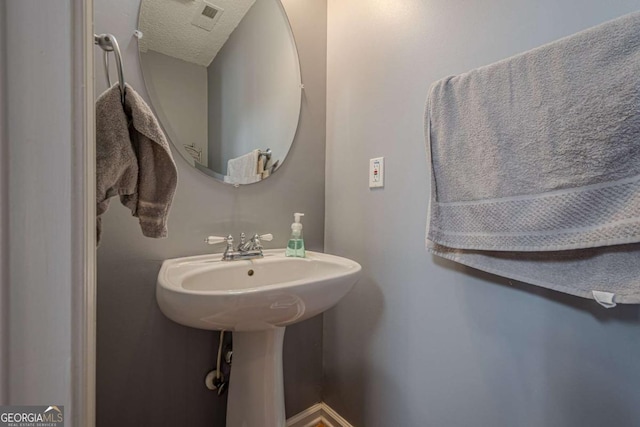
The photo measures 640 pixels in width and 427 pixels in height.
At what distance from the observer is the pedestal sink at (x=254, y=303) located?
57 centimetres

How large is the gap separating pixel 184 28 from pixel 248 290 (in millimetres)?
901

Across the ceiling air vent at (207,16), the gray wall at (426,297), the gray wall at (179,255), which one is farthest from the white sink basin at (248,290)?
the ceiling air vent at (207,16)

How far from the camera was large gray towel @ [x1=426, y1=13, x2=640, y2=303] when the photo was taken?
462mm

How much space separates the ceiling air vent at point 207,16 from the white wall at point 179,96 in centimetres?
15

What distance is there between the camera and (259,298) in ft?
1.88

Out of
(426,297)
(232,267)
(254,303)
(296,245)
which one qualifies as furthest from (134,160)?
(426,297)

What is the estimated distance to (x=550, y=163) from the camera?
21.1 inches

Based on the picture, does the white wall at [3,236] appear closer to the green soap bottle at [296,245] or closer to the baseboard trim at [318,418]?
the green soap bottle at [296,245]

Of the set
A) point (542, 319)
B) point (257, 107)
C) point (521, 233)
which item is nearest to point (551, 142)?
point (521, 233)

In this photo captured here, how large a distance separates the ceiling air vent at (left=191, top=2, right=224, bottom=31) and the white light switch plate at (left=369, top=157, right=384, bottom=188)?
75 cm

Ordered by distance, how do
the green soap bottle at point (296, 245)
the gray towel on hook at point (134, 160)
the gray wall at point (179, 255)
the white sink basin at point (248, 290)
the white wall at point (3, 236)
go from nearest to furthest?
the white wall at point (3, 236), the gray towel on hook at point (134, 160), the white sink basin at point (248, 290), the gray wall at point (179, 255), the green soap bottle at point (296, 245)

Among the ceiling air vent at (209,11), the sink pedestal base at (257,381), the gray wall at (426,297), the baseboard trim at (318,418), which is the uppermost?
the ceiling air vent at (209,11)

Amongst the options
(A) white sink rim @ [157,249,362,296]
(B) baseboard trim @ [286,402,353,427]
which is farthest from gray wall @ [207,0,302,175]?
(B) baseboard trim @ [286,402,353,427]

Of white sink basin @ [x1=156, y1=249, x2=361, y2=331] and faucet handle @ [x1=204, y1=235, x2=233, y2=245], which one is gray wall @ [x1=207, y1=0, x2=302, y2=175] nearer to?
faucet handle @ [x1=204, y1=235, x2=233, y2=245]
